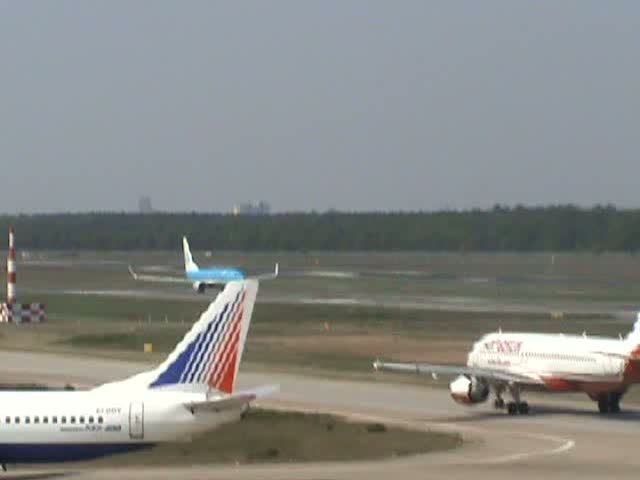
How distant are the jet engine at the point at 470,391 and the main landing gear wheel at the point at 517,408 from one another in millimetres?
1120

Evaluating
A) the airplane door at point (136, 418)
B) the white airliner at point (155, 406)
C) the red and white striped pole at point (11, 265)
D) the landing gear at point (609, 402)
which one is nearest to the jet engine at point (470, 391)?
the landing gear at point (609, 402)

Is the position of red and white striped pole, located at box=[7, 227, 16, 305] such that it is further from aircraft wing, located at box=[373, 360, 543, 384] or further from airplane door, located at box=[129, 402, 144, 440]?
airplane door, located at box=[129, 402, 144, 440]

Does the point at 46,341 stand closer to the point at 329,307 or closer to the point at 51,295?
the point at 329,307

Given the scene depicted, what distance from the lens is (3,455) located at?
47.9 metres

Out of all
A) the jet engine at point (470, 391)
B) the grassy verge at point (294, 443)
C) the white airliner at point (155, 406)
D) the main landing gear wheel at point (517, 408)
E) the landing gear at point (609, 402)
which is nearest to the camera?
the white airliner at point (155, 406)

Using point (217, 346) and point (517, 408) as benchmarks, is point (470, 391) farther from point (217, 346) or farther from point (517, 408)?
point (217, 346)

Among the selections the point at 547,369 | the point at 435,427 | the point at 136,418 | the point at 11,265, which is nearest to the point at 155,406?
the point at 136,418

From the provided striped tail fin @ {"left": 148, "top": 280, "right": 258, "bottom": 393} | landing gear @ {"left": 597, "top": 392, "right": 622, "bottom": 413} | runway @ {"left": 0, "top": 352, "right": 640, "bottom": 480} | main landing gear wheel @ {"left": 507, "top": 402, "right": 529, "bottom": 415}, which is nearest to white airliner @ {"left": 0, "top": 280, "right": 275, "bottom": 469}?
striped tail fin @ {"left": 148, "top": 280, "right": 258, "bottom": 393}

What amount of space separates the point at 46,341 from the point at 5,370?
18.4 metres

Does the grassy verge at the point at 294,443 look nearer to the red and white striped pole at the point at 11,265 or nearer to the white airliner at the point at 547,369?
the white airliner at the point at 547,369

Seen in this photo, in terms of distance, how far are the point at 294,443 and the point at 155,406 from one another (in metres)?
14.5

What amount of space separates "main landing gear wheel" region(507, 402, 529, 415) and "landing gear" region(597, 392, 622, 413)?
A: 2.93m

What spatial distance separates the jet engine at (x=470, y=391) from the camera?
235 ft

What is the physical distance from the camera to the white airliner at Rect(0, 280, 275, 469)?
153 feet
